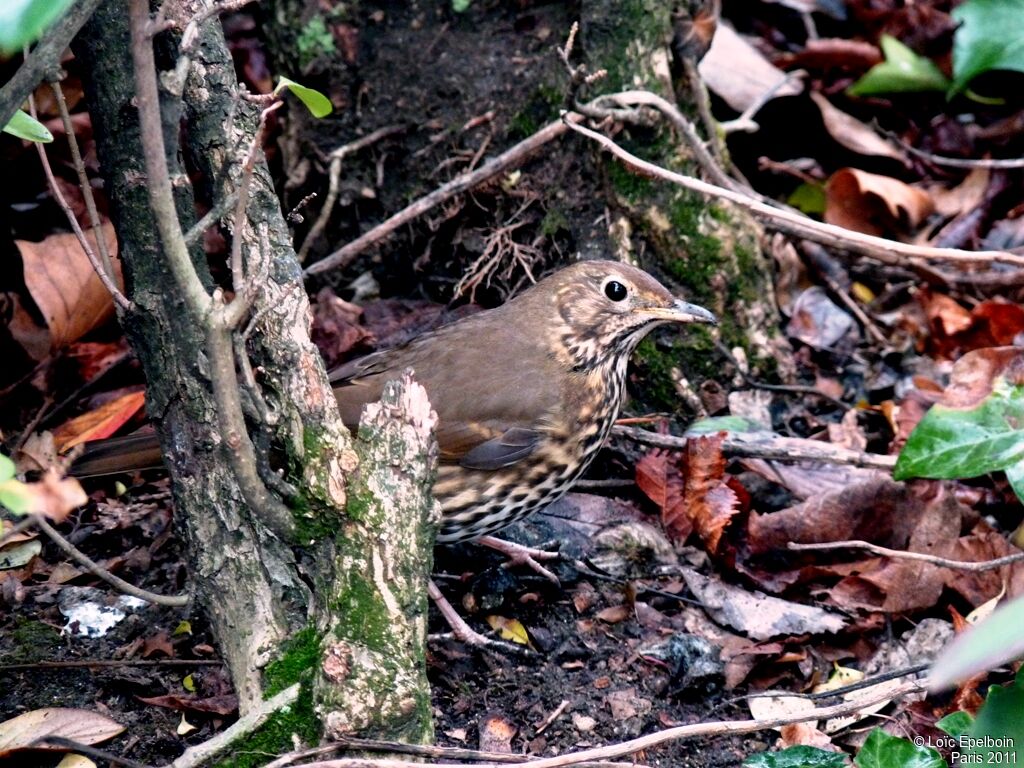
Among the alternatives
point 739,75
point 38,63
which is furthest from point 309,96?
point 739,75

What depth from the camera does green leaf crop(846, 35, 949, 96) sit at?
5.48 meters

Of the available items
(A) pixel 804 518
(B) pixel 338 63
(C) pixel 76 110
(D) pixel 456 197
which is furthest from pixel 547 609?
(C) pixel 76 110

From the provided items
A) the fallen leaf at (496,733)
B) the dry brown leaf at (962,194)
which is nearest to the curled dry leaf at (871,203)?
the dry brown leaf at (962,194)

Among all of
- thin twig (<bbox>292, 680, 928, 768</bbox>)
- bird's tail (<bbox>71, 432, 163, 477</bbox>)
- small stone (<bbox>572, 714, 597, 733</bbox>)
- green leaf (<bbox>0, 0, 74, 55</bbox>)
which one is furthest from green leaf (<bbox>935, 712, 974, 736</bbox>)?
green leaf (<bbox>0, 0, 74, 55</bbox>)

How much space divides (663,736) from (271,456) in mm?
1018

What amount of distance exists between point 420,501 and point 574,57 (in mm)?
2273

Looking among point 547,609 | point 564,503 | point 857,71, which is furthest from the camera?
point 857,71

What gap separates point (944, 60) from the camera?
571 cm

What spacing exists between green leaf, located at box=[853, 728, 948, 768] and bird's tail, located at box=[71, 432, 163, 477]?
204 cm

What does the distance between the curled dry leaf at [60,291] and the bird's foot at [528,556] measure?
1.69 meters

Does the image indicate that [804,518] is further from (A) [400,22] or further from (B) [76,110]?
(B) [76,110]

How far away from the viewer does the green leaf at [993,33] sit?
165 inches

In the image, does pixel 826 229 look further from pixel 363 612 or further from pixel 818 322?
pixel 363 612

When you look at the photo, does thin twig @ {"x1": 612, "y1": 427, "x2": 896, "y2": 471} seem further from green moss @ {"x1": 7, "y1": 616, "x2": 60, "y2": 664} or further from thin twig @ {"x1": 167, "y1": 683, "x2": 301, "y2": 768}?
green moss @ {"x1": 7, "y1": 616, "x2": 60, "y2": 664}
